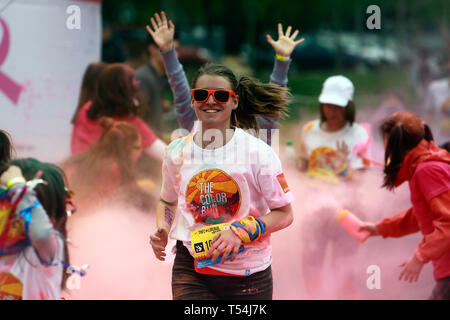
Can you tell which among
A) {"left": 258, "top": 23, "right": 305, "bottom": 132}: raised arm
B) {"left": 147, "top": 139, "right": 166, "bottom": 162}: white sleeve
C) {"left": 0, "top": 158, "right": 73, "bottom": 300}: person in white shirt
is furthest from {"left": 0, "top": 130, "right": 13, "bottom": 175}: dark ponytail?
{"left": 147, "top": 139, "right": 166, "bottom": 162}: white sleeve

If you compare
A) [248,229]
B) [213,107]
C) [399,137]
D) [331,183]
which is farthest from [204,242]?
[331,183]

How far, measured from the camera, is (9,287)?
10.3ft

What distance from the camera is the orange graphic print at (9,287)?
3.12 meters

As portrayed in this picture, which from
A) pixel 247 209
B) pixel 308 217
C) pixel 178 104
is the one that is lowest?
pixel 308 217

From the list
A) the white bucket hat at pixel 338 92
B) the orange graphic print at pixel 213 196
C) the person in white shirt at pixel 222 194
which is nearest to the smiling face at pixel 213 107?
the person in white shirt at pixel 222 194

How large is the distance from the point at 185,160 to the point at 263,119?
0.84 metres

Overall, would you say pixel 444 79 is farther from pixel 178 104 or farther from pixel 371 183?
pixel 178 104

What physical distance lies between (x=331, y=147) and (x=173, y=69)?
5.27ft

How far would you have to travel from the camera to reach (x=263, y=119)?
3.65 m

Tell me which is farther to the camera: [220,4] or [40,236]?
[220,4]

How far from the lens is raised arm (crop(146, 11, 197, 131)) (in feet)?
12.3

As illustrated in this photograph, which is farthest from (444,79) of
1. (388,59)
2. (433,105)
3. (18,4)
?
(388,59)

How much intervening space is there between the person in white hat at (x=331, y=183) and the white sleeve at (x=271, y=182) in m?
2.07

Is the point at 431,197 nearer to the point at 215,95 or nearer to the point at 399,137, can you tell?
the point at 399,137
